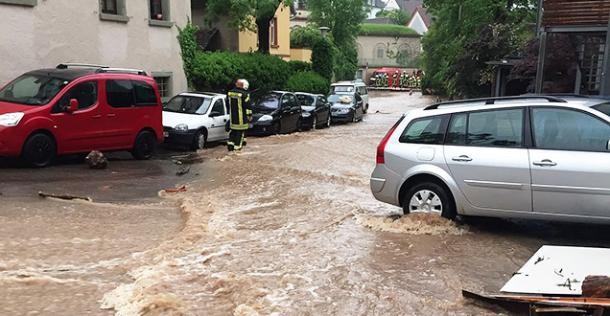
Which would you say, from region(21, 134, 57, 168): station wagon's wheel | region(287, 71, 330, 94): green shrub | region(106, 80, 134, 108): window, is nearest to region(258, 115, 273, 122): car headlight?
region(106, 80, 134, 108): window

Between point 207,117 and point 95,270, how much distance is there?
10531mm

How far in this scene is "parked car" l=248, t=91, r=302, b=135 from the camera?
1964cm

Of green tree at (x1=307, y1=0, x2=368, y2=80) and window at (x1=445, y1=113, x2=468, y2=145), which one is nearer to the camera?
window at (x1=445, y1=113, x2=468, y2=145)

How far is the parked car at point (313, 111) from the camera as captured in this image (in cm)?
2322

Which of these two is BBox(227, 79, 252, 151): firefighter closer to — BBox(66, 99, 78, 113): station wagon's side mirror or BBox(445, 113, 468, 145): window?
BBox(66, 99, 78, 113): station wagon's side mirror

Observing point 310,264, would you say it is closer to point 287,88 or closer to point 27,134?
point 27,134

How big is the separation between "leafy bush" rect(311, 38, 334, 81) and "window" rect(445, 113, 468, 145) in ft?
87.3

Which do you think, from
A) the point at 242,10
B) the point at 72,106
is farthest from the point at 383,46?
the point at 72,106

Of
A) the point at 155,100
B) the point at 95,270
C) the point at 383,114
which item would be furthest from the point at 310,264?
the point at 383,114

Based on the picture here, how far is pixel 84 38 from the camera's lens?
634 inches

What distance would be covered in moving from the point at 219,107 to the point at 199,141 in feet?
5.02

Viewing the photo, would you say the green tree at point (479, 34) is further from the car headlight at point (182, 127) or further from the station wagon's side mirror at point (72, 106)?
the station wagon's side mirror at point (72, 106)

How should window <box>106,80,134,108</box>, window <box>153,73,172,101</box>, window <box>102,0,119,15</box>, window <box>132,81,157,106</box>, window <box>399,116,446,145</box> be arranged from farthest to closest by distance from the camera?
1. window <box>153,73,172,101</box>
2. window <box>102,0,119,15</box>
3. window <box>132,81,157,106</box>
4. window <box>106,80,134,108</box>
5. window <box>399,116,446,145</box>

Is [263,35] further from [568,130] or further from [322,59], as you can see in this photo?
[568,130]
